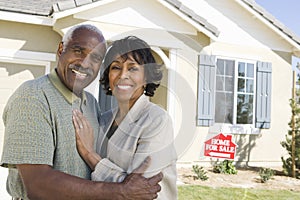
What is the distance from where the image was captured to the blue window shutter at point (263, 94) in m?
7.22

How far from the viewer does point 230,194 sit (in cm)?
472

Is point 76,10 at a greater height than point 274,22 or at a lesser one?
lesser

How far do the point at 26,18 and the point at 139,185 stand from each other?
5.22 metres

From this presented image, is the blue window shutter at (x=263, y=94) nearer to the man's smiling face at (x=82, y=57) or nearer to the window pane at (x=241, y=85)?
the window pane at (x=241, y=85)

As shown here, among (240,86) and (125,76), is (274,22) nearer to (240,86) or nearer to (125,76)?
(240,86)

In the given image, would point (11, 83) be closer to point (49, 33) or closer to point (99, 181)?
point (49, 33)

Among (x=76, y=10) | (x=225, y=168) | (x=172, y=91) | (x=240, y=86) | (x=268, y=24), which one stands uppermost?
(x=268, y=24)

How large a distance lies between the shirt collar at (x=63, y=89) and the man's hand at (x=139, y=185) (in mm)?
290

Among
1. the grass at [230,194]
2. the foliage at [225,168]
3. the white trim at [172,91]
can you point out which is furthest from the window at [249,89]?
the white trim at [172,91]

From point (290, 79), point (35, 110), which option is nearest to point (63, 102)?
point (35, 110)

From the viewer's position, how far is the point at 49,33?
18.9ft

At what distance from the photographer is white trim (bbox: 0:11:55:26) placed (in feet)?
17.7

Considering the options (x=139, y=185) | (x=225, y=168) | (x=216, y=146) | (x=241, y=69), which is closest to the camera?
(x=139, y=185)

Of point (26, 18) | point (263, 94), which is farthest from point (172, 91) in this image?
point (263, 94)
